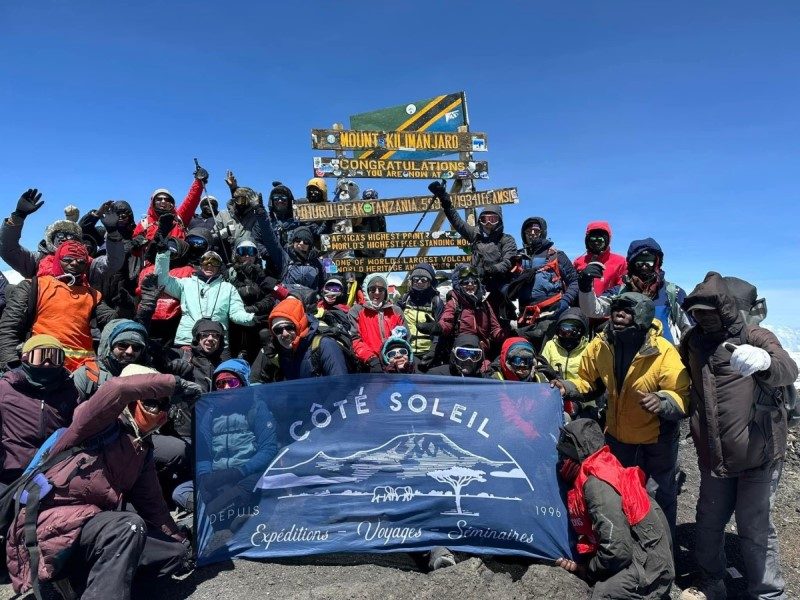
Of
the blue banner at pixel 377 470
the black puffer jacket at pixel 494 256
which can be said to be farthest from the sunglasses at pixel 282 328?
the black puffer jacket at pixel 494 256

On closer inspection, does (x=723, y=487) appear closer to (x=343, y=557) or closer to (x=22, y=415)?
(x=343, y=557)

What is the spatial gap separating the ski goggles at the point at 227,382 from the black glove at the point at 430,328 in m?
2.93

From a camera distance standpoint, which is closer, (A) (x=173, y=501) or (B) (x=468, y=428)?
(B) (x=468, y=428)

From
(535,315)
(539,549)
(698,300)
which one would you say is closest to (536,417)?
(539,549)

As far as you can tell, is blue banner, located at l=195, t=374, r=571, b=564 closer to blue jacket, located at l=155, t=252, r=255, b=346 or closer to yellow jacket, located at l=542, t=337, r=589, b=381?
yellow jacket, located at l=542, t=337, r=589, b=381

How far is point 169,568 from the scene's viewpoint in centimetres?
477

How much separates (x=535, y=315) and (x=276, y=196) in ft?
17.3

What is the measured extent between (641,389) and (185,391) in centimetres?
432

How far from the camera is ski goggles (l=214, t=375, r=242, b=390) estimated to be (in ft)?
18.9

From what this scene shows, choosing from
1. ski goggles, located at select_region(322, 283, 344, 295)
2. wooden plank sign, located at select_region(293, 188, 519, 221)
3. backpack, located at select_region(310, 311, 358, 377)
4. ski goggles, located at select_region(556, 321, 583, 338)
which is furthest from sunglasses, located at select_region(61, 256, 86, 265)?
ski goggles, located at select_region(556, 321, 583, 338)

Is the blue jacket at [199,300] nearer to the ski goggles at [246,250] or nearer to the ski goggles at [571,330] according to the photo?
the ski goggles at [246,250]

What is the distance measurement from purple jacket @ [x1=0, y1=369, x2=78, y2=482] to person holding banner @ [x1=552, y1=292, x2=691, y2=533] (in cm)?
492

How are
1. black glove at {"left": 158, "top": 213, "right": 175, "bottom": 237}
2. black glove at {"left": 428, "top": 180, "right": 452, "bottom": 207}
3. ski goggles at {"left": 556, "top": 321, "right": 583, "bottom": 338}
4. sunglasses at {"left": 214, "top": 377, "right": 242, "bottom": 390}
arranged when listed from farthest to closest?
1. black glove at {"left": 428, "top": 180, "right": 452, "bottom": 207}
2. black glove at {"left": 158, "top": 213, "right": 175, "bottom": 237}
3. ski goggles at {"left": 556, "top": 321, "right": 583, "bottom": 338}
4. sunglasses at {"left": 214, "top": 377, "right": 242, "bottom": 390}

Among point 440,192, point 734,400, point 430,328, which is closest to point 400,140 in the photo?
point 440,192
